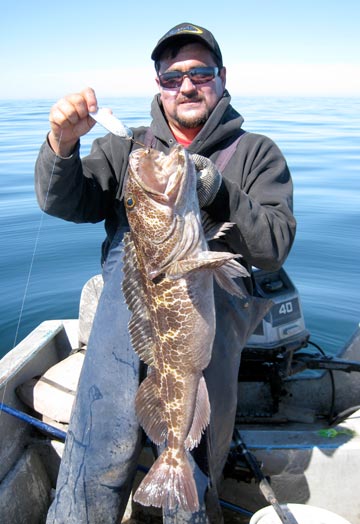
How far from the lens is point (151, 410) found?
104 inches

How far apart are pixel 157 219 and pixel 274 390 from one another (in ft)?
7.03

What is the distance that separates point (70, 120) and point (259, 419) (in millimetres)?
2713

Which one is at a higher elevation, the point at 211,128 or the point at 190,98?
the point at 190,98

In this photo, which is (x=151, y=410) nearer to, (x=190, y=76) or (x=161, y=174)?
(x=161, y=174)

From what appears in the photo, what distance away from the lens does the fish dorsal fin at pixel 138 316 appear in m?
2.68


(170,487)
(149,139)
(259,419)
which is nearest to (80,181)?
(149,139)

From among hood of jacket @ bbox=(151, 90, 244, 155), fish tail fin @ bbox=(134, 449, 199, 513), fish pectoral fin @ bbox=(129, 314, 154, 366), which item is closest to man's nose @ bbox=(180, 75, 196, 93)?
hood of jacket @ bbox=(151, 90, 244, 155)

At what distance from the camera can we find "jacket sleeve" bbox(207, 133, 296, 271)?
2816mm

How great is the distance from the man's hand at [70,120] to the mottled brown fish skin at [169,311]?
36 cm

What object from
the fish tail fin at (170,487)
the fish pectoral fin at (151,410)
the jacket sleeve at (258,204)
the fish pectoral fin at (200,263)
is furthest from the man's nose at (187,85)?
the fish tail fin at (170,487)

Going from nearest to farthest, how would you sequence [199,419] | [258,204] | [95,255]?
[199,419]
[258,204]
[95,255]

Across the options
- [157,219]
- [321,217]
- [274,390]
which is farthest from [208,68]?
[321,217]

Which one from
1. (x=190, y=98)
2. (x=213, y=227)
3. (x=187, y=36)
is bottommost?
(x=213, y=227)

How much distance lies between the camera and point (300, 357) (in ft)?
13.7
